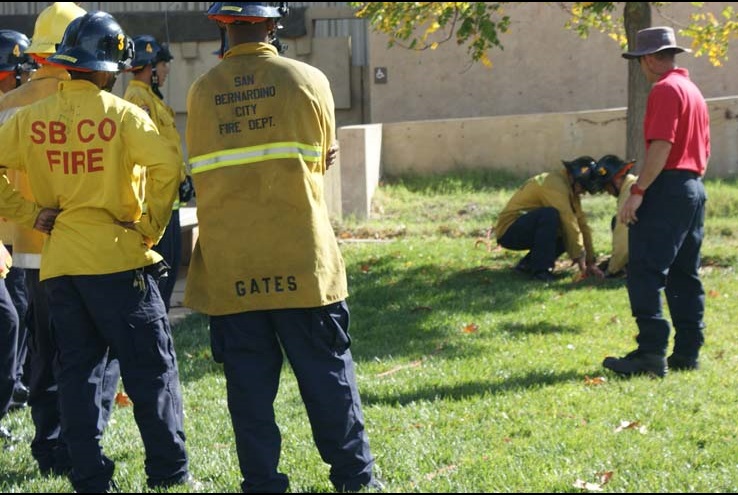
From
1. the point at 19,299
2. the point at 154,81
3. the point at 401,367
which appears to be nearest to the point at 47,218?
the point at 19,299

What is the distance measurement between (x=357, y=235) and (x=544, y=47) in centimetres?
733

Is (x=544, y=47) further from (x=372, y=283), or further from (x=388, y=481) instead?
(x=388, y=481)

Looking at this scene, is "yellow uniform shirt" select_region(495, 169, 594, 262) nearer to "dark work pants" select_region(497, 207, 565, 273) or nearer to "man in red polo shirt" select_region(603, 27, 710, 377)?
"dark work pants" select_region(497, 207, 565, 273)

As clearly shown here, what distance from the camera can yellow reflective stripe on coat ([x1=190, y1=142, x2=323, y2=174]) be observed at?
13.4 ft

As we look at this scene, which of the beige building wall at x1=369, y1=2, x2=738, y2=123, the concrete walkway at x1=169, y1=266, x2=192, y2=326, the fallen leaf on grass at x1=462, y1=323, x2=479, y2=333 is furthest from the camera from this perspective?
the beige building wall at x1=369, y1=2, x2=738, y2=123

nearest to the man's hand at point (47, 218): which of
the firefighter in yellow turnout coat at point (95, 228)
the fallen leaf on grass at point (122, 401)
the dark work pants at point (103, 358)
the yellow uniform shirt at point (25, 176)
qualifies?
the firefighter in yellow turnout coat at point (95, 228)

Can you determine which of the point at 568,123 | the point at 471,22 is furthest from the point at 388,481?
the point at 568,123

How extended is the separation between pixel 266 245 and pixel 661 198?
2.92 m

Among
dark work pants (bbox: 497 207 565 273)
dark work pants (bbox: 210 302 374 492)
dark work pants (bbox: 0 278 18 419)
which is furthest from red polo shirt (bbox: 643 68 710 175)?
dark work pants (bbox: 0 278 18 419)

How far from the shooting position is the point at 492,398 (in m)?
5.94

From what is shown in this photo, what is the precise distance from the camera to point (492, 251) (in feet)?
36.7

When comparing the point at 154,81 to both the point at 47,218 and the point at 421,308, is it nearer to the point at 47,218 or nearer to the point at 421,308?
the point at 47,218

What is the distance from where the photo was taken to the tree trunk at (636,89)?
10.6m

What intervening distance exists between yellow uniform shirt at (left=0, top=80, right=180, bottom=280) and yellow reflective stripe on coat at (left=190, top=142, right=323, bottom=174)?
213 mm
